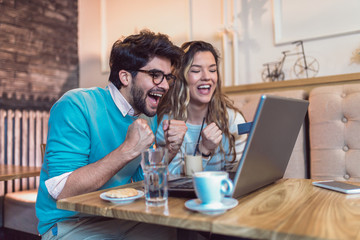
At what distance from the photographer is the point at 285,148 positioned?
1.00m

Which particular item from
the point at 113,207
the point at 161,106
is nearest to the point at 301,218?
the point at 113,207

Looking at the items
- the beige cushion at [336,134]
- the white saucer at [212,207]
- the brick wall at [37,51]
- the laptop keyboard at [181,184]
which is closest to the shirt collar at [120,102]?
the laptop keyboard at [181,184]

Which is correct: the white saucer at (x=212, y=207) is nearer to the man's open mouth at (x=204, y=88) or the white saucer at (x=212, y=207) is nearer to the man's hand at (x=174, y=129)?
the man's hand at (x=174, y=129)

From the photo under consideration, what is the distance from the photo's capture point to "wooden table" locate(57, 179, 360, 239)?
0.58m

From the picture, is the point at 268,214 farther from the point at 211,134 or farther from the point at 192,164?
the point at 211,134

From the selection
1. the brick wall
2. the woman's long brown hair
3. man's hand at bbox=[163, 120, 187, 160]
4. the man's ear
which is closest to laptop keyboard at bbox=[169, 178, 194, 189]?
man's hand at bbox=[163, 120, 187, 160]

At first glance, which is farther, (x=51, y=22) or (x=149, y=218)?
(x=51, y=22)

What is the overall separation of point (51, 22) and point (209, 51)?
2.49 metres

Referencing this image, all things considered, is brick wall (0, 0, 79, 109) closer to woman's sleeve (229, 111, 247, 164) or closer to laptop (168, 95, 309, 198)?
woman's sleeve (229, 111, 247, 164)

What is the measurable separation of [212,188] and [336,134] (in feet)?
4.35

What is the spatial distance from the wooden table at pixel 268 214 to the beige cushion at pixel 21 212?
5.46 feet

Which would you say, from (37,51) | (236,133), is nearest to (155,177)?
(236,133)

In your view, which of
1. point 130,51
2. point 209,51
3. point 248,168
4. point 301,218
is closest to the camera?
point 301,218

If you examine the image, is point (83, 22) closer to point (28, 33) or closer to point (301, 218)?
point (28, 33)
